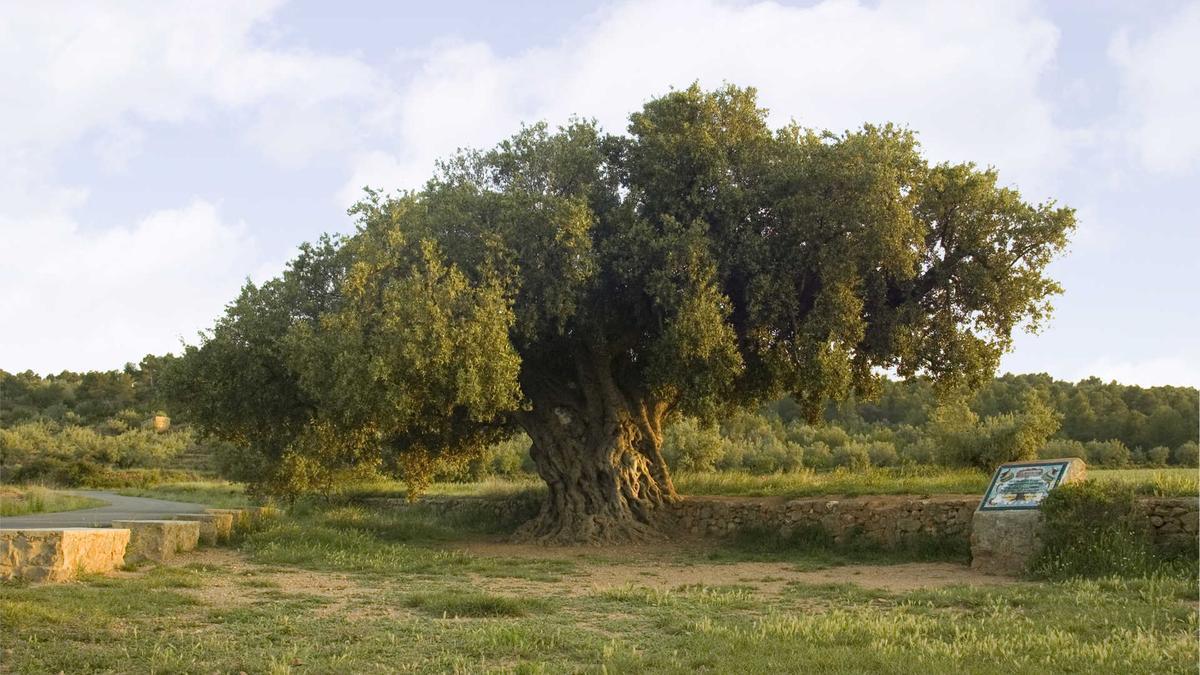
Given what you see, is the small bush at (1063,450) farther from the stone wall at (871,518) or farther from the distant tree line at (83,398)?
the distant tree line at (83,398)

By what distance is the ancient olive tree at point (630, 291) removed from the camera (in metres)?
18.1

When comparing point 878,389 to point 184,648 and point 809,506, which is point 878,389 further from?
point 184,648

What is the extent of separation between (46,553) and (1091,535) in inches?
561

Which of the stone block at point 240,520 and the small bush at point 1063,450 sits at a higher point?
the stone block at point 240,520

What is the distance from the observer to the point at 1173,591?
10.8 meters

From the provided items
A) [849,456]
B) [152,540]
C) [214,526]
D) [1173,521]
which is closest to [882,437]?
[849,456]

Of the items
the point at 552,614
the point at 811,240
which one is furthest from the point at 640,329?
the point at 552,614

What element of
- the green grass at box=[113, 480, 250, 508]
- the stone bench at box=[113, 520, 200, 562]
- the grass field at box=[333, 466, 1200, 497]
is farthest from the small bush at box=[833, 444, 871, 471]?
the stone bench at box=[113, 520, 200, 562]

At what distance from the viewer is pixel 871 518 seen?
63.1ft

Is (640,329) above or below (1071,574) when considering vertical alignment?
above

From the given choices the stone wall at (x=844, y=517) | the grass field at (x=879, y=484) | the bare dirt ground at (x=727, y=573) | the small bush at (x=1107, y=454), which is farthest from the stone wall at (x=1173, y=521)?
the small bush at (x=1107, y=454)

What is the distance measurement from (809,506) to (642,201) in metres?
7.62

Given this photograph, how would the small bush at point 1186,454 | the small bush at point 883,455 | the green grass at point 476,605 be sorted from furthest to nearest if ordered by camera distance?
the small bush at point 883,455 → the small bush at point 1186,454 → the green grass at point 476,605

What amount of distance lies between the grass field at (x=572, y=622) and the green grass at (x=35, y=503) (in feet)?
53.4
